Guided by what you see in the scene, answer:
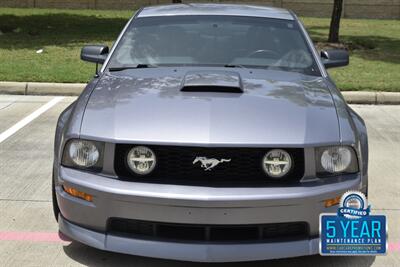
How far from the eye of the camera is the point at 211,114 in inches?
133

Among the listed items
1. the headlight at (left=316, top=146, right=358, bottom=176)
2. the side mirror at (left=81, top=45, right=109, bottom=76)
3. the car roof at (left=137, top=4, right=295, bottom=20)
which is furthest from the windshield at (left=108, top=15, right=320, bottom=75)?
the headlight at (left=316, top=146, right=358, bottom=176)

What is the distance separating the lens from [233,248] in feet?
10.3

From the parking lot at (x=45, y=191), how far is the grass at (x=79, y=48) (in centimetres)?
136

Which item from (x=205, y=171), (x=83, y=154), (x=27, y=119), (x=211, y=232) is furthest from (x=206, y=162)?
(x=27, y=119)

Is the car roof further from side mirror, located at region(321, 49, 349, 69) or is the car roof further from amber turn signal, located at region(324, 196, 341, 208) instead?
amber turn signal, located at region(324, 196, 341, 208)

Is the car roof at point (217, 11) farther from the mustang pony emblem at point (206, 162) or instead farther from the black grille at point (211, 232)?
the black grille at point (211, 232)

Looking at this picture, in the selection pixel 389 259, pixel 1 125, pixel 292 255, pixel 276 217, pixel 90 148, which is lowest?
pixel 1 125

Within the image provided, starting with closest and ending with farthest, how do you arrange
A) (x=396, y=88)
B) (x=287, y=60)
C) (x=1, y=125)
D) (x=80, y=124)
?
(x=80, y=124) < (x=287, y=60) < (x=1, y=125) < (x=396, y=88)

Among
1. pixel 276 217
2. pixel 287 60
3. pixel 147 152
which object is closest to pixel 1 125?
pixel 287 60

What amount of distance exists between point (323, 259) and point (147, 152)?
1.31 metres

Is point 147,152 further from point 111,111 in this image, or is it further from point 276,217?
point 276,217

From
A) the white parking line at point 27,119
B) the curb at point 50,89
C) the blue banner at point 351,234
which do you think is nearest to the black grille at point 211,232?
the blue banner at point 351,234

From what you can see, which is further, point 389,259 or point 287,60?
point 287,60

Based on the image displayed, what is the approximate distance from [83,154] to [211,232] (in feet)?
2.74
